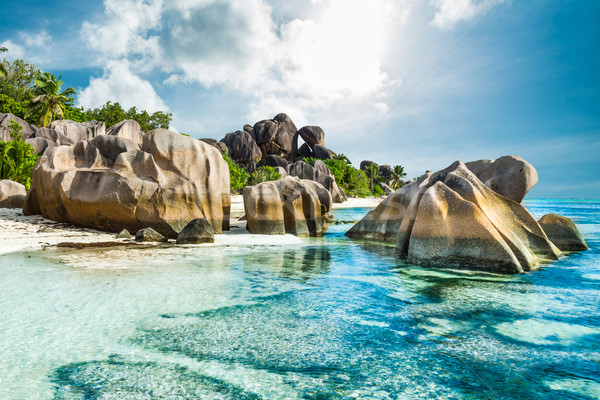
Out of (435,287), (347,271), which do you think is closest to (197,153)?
(347,271)

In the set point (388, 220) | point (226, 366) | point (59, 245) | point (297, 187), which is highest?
point (297, 187)

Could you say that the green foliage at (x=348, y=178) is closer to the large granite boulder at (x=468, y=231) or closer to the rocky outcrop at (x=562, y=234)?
the rocky outcrop at (x=562, y=234)

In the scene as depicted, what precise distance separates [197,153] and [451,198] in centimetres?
764

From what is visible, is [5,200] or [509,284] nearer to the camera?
[509,284]

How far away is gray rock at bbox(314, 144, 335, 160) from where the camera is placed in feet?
197

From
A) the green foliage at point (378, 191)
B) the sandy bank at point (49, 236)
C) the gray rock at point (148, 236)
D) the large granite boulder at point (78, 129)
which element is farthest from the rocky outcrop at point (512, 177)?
the green foliage at point (378, 191)

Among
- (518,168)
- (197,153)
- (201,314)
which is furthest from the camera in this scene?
(197,153)

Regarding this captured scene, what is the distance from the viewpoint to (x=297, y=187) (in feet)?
45.1

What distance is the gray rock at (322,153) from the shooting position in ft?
197

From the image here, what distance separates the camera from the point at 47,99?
3816 centimetres

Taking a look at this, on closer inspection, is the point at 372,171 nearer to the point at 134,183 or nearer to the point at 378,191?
the point at 378,191

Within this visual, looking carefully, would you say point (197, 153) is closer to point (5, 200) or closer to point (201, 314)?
point (201, 314)

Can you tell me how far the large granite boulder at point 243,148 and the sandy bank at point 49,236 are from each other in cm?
4452

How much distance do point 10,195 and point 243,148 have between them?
1664 inches
